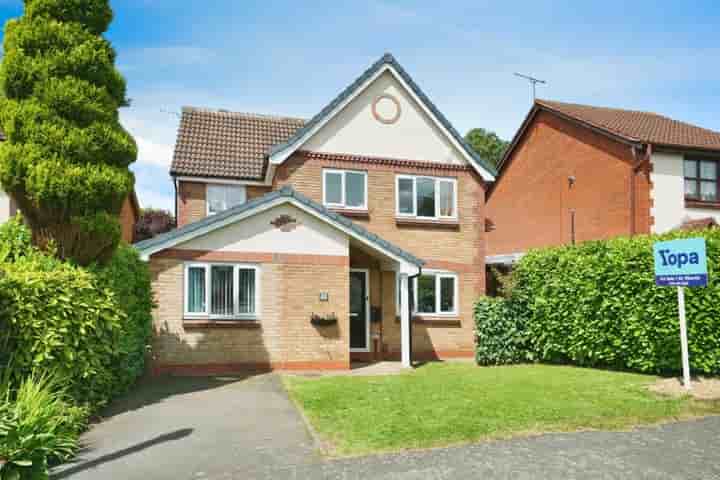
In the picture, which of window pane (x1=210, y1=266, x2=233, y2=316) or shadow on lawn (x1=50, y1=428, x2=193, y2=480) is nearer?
shadow on lawn (x1=50, y1=428, x2=193, y2=480)

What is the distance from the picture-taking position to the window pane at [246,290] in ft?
47.3

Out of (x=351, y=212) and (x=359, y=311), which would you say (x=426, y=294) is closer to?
(x=359, y=311)

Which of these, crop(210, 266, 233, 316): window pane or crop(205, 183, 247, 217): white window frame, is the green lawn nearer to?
crop(210, 266, 233, 316): window pane

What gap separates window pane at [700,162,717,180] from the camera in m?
22.5

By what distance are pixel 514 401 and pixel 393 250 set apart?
19.6ft

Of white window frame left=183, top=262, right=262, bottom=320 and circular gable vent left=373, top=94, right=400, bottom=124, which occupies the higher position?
circular gable vent left=373, top=94, right=400, bottom=124

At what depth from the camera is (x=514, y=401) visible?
994cm

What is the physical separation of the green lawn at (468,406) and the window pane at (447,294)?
15.1ft

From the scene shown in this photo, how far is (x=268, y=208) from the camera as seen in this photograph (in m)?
14.5

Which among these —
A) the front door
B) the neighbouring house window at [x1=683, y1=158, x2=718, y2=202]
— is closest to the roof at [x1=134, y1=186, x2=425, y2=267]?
the front door

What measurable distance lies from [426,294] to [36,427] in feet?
40.3

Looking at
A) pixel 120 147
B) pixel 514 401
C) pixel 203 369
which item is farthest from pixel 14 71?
pixel 514 401

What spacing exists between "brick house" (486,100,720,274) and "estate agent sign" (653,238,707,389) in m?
10.7

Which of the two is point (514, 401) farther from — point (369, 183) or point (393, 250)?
point (369, 183)
